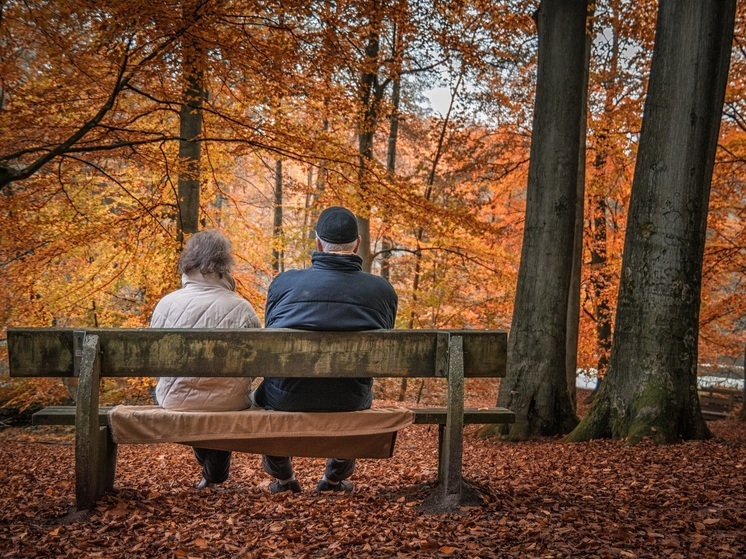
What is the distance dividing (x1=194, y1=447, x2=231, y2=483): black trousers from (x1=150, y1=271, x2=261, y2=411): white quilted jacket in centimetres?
45

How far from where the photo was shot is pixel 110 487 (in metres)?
3.69

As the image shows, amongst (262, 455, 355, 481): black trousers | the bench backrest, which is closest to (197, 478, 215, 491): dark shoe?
(262, 455, 355, 481): black trousers

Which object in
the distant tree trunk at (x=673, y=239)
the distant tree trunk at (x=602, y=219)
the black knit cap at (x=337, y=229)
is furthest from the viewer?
the distant tree trunk at (x=602, y=219)

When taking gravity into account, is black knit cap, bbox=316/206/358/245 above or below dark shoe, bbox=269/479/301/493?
above

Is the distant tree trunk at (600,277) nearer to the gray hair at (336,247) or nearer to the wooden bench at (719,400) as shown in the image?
the wooden bench at (719,400)

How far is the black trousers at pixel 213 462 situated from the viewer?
404 centimetres

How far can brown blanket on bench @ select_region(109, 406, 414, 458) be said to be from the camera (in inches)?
136

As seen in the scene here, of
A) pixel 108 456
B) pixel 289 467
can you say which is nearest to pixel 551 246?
pixel 289 467

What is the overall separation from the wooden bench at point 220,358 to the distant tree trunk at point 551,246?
411 centimetres

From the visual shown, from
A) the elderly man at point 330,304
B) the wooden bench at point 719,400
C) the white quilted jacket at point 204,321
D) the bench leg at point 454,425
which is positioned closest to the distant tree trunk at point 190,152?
the white quilted jacket at point 204,321

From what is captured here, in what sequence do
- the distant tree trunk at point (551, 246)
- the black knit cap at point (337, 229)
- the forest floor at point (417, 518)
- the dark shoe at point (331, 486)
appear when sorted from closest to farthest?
the forest floor at point (417, 518) → the black knit cap at point (337, 229) → the dark shoe at point (331, 486) → the distant tree trunk at point (551, 246)

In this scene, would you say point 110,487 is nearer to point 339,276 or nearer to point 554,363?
point 339,276

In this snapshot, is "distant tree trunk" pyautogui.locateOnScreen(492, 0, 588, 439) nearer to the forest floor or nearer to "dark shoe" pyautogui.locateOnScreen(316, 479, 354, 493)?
the forest floor

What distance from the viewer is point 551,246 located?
738 centimetres
